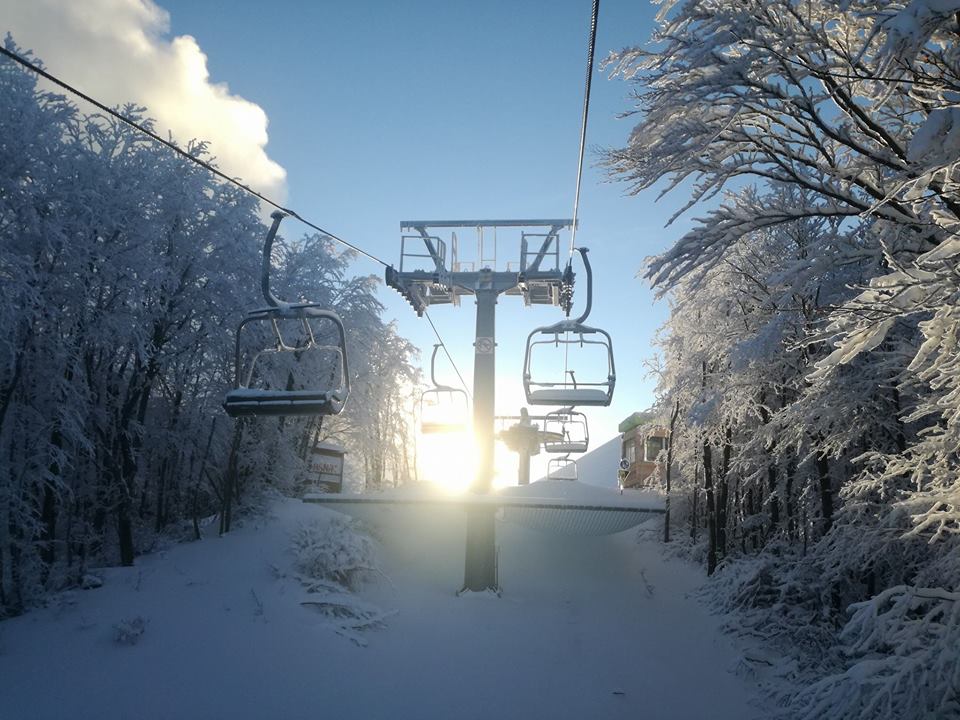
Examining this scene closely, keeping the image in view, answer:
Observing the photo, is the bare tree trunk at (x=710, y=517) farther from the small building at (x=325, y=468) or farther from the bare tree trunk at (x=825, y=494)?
the small building at (x=325, y=468)

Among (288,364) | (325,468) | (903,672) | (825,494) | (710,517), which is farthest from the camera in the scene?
(325,468)

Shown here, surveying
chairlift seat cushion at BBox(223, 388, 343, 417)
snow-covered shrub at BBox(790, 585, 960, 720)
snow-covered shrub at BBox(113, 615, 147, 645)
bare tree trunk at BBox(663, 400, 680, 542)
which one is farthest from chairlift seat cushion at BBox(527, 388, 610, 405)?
bare tree trunk at BBox(663, 400, 680, 542)

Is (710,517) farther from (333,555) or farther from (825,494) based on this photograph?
(333,555)

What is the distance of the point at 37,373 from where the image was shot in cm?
1037

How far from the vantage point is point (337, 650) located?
9.26 metres

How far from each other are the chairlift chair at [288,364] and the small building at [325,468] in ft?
7.77

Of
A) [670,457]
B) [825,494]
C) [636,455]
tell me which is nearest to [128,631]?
[825,494]

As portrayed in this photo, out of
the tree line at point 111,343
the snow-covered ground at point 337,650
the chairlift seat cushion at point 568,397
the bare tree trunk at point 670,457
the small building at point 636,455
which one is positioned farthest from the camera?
the small building at point 636,455

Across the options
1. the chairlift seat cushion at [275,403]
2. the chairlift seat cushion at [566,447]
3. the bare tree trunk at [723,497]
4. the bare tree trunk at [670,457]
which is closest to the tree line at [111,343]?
the chairlift seat cushion at [275,403]

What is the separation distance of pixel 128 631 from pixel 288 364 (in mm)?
7427

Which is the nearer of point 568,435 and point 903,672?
point 903,672

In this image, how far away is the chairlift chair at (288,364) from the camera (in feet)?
19.1

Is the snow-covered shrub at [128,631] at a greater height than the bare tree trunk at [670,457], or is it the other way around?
the bare tree trunk at [670,457]

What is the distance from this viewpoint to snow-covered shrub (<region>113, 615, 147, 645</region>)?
886 centimetres
